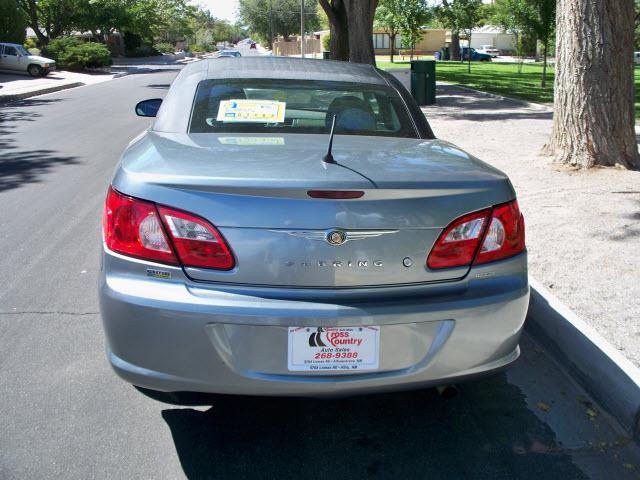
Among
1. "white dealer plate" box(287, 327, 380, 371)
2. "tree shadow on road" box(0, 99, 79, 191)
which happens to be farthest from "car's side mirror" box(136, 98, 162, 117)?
"tree shadow on road" box(0, 99, 79, 191)

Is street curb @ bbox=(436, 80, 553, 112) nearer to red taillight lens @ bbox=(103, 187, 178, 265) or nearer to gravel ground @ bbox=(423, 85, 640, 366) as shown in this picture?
gravel ground @ bbox=(423, 85, 640, 366)

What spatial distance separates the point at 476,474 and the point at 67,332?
265 cm

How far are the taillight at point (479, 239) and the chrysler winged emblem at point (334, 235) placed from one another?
1.01ft

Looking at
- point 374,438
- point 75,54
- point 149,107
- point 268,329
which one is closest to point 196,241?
point 268,329

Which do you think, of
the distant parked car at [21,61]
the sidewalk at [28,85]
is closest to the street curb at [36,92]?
the sidewalk at [28,85]

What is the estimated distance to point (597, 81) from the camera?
8.26 m

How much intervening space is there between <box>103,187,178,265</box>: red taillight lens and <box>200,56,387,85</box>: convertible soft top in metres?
1.55

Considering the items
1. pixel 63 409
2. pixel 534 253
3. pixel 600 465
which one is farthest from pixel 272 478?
pixel 534 253

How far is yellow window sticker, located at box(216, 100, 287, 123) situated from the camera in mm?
3785

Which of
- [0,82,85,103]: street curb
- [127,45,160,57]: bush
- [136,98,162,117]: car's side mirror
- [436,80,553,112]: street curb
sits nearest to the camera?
[136,98,162,117]: car's side mirror

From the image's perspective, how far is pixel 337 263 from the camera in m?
2.64

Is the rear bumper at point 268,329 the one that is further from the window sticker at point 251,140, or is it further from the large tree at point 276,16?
the large tree at point 276,16

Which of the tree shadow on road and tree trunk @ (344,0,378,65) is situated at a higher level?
tree trunk @ (344,0,378,65)

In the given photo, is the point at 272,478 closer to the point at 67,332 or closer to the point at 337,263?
the point at 337,263
